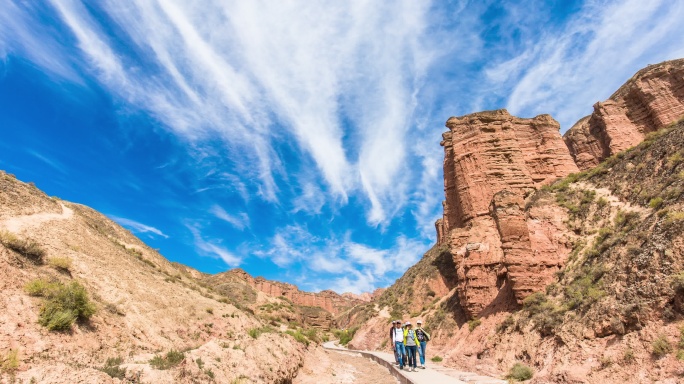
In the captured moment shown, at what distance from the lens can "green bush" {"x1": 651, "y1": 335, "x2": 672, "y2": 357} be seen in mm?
8523

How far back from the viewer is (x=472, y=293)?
23.3 meters

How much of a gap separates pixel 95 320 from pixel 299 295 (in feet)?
390

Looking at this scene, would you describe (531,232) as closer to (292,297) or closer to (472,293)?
(472,293)

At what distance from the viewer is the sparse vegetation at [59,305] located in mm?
8266

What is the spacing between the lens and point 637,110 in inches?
1555

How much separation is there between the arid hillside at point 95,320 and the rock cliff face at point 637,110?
4242 cm

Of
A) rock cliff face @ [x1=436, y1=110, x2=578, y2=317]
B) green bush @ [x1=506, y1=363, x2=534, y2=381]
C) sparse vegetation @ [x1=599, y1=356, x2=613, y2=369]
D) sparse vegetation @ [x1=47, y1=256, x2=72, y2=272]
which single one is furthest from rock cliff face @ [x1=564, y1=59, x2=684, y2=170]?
sparse vegetation @ [x1=47, y1=256, x2=72, y2=272]

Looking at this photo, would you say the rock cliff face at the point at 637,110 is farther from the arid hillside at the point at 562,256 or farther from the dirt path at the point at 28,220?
the dirt path at the point at 28,220

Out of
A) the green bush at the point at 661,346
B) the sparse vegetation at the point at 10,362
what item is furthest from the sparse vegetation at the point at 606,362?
the sparse vegetation at the point at 10,362

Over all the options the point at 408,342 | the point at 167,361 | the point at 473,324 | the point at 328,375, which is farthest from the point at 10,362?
the point at 473,324

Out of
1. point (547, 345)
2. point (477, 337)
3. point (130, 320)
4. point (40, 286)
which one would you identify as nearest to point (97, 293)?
point (130, 320)

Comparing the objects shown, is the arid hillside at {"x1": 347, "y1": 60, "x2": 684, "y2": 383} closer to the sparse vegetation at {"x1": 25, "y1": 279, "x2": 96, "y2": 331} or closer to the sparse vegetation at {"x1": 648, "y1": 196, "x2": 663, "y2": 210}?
the sparse vegetation at {"x1": 648, "y1": 196, "x2": 663, "y2": 210}

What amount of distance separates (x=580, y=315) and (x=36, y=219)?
2235cm

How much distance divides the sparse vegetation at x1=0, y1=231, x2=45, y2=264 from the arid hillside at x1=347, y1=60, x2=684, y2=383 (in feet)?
56.6
